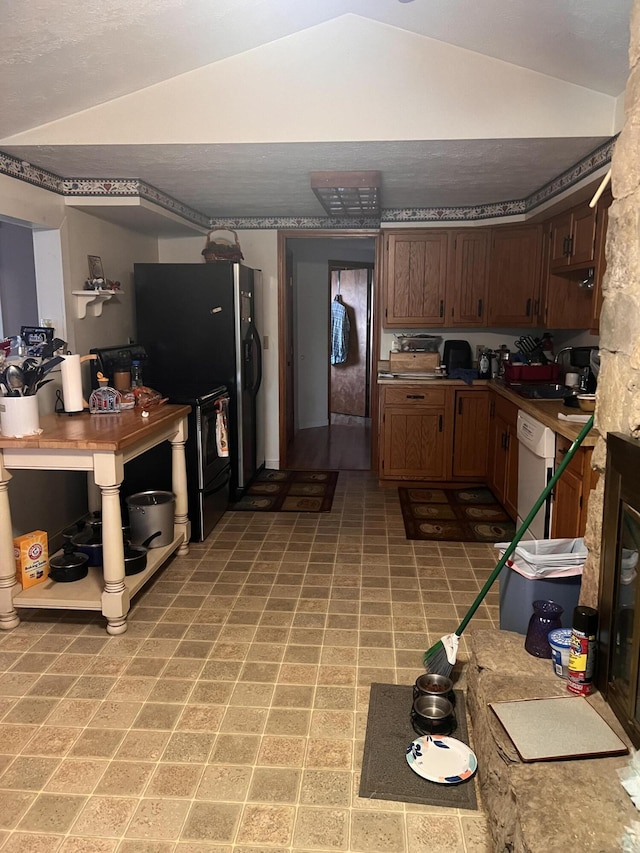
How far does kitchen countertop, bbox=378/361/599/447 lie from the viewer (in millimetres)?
2780

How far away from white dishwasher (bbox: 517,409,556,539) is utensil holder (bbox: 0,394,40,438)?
243 cm

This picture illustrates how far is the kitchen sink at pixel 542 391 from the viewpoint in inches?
148

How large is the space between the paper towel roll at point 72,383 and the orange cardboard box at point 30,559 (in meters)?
0.66

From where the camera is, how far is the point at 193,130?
111 inches

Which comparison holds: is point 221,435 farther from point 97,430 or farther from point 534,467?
point 534,467

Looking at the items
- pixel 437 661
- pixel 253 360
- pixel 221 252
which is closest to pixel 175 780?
pixel 437 661

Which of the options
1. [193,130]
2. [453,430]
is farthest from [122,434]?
[453,430]

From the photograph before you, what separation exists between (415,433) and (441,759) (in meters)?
3.19

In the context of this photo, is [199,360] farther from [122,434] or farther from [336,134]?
[336,134]

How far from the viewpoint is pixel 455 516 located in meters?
4.23

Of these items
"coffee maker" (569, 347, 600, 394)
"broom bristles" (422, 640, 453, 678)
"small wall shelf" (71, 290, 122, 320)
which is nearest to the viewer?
"broom bristles" (422, 640, 453, 678)

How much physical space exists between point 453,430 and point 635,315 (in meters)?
3.23

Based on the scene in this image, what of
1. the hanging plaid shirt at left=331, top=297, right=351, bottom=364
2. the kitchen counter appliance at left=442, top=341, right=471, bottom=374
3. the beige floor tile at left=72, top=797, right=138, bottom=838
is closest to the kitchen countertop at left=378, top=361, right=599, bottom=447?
the kitchen counter appliance at left=442, top=341, right=471, bottom=374

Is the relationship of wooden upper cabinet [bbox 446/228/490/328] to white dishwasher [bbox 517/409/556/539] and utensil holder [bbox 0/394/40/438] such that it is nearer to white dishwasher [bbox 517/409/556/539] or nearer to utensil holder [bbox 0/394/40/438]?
white dishwasher [bbox 517/409/556/539]
